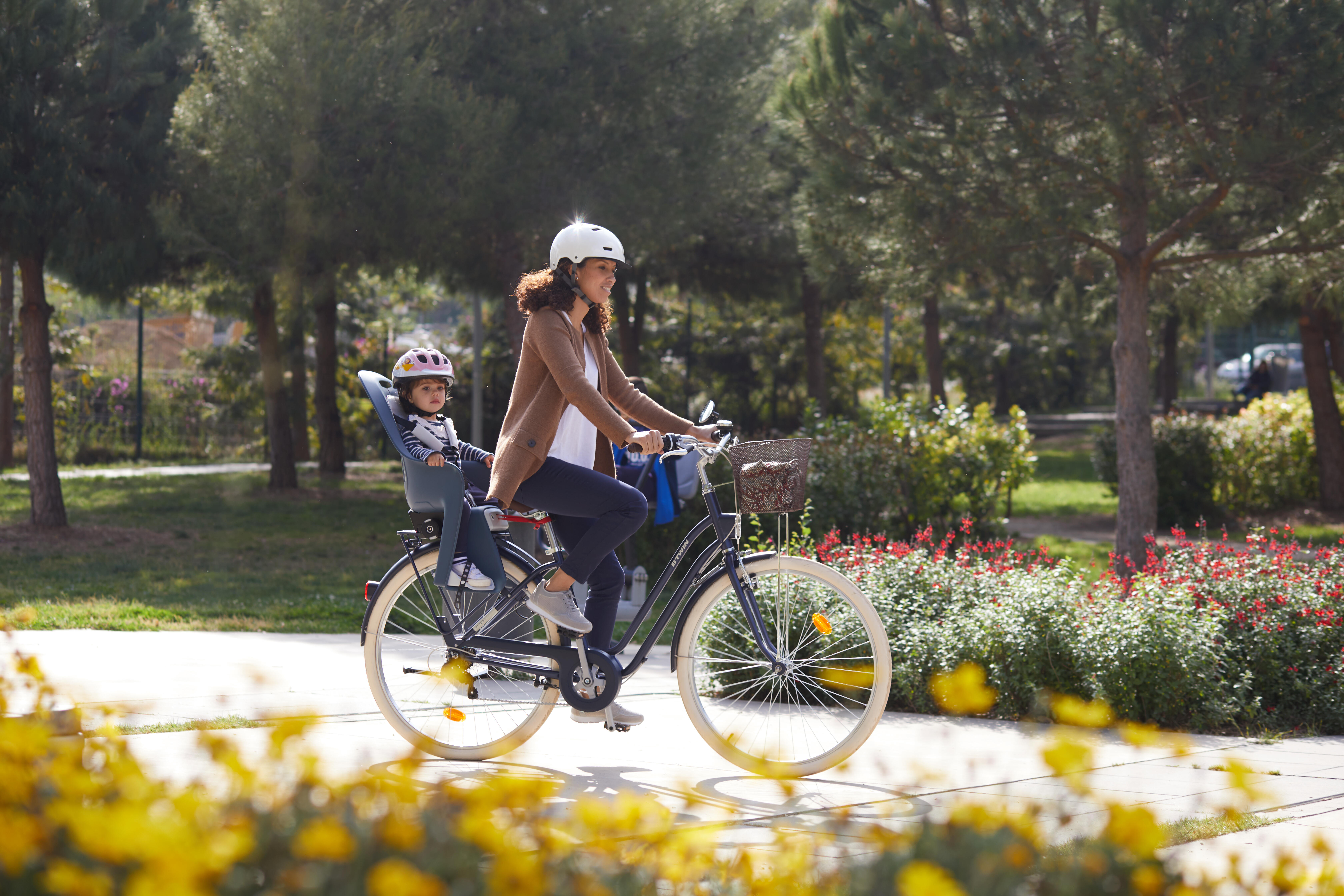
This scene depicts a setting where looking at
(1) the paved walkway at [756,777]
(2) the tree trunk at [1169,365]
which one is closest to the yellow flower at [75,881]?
(1) the paved walkway at [756,777]

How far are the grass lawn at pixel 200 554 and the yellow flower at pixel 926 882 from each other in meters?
2.67

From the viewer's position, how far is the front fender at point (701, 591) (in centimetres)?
431

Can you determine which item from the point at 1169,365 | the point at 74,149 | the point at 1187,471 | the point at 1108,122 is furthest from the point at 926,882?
the point at 1169,365

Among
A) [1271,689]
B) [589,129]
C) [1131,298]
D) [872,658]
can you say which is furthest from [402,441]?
[589,129]

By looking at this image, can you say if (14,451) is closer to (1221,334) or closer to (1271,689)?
(1271,689)

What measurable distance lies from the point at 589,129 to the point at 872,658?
32.1 feet

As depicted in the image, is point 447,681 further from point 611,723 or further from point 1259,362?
point 1259,362

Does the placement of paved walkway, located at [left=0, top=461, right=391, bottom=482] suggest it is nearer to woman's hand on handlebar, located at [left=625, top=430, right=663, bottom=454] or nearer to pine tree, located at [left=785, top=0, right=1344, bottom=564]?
pine tree, located at [left=785, top=0, right=1344, bottom=564]

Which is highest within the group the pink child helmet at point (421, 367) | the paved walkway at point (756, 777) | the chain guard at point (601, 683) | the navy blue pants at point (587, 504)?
the pink child helmet at point (421, 367)

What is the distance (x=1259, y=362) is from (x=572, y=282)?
31.2 m

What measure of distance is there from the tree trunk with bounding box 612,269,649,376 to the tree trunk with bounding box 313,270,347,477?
13.0ft

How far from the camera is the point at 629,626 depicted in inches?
180

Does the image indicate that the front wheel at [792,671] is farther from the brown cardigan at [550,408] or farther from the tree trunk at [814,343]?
the tree trunk at [814,343]

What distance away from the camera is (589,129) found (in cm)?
1312
